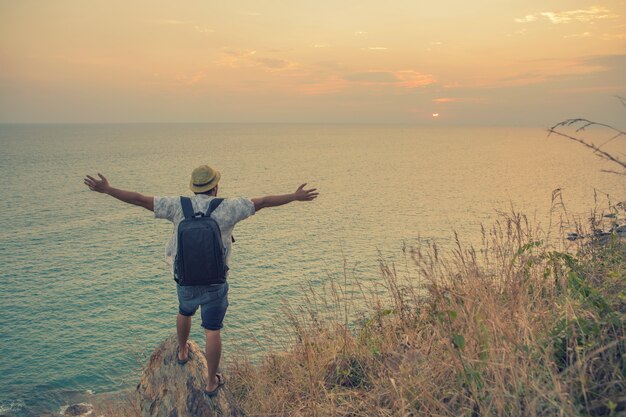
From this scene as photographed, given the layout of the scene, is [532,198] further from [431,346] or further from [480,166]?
[431,346]

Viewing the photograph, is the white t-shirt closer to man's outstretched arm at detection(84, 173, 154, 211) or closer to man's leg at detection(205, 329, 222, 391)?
man's outstretched arm at detection(84, 173, 154, 211)

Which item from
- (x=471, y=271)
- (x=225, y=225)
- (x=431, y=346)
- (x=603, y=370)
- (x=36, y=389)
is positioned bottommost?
(x=36, y=389)

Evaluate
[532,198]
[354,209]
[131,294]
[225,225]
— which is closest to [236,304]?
[131,294]

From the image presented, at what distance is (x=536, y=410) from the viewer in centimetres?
349

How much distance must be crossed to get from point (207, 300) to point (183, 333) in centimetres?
84

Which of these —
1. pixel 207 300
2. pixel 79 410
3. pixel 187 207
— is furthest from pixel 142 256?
pixel 187 207

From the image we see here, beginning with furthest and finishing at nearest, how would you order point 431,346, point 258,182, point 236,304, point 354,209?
point 258,182
point 354,209
point 236,304
point 431,346

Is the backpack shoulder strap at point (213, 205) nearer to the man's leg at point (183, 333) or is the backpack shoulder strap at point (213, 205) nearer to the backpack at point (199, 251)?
the backpack at point (199, 251)

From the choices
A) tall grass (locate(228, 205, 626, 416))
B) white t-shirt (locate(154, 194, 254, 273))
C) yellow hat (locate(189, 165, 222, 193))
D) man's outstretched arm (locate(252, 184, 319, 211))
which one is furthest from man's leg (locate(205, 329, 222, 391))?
yellow hat (locate(189, 165, 222, 193))

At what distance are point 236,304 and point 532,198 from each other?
50918 mm

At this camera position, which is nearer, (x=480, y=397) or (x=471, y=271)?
(x=480, y=397)

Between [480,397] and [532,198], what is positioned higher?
[480,397]

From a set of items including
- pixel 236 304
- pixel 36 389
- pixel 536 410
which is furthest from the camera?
pixel 236 304

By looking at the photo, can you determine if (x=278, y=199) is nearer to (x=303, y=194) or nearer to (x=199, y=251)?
(x=303, y=194)
